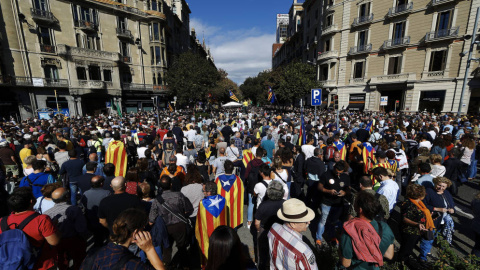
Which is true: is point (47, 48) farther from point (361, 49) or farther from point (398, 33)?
point (398, 33)

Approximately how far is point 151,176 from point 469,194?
9.14 meters

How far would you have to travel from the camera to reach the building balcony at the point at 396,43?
24269 mm

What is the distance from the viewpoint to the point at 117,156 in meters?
6.06

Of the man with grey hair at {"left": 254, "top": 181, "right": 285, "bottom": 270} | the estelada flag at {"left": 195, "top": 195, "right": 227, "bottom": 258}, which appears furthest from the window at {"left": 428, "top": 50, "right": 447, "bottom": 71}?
the estelada flag at {"left": 195, "top": 195, "right": 227, "bottom": 258}

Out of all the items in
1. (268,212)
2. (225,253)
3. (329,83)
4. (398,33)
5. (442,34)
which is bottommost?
(268,212)

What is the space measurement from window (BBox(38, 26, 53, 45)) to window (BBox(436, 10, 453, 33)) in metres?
44.1

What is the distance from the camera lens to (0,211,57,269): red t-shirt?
2.37 meters

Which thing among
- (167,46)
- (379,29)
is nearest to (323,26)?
(379,29)

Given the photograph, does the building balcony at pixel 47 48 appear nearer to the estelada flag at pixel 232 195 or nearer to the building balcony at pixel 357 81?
the estelada flag at pixel 232 195

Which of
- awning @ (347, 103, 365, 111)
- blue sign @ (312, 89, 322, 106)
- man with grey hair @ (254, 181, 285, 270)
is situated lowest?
man with grey hair @ (254, 181, 285, 270)

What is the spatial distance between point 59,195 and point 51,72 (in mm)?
30923

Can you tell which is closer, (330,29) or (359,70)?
(359,70)

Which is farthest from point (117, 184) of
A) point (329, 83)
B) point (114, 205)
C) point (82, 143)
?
point (329, 83)

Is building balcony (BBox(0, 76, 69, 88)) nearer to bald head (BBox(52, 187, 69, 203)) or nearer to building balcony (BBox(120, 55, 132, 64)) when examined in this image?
building balcony (BBox(120, 55, 132, 64))
